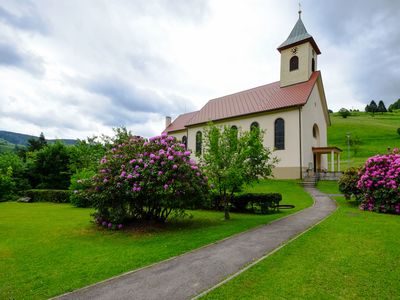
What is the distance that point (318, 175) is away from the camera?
28.1 meters

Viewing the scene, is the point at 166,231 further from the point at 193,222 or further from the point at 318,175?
the point at 318,175

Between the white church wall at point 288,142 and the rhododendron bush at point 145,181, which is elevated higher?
the white church wall at point 288,142

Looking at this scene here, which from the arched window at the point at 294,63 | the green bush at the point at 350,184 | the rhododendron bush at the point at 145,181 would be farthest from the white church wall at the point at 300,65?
the rhododendron bush at the point at 145,181

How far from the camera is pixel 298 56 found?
31.9 meters

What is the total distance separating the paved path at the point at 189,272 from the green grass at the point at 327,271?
17.6 inches

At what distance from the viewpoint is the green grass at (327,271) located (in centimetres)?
436

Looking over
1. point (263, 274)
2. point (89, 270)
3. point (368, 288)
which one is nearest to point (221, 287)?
point (263, 274)

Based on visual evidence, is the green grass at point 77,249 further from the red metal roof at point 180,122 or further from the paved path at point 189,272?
the red metal roof at point 180,122

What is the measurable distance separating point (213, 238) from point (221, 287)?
3.78m

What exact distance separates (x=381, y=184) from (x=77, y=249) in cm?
1436

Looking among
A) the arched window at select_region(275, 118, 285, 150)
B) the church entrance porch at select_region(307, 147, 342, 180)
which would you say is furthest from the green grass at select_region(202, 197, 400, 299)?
the arched window at select_region(275, 118, 285, 150)

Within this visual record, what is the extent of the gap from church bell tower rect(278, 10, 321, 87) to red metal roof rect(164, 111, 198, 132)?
1849 cm

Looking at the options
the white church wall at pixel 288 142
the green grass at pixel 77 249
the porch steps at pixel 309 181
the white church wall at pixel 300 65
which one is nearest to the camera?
the green grass at pixel 77 249

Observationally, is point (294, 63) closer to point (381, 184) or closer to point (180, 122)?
point (180, 122)
